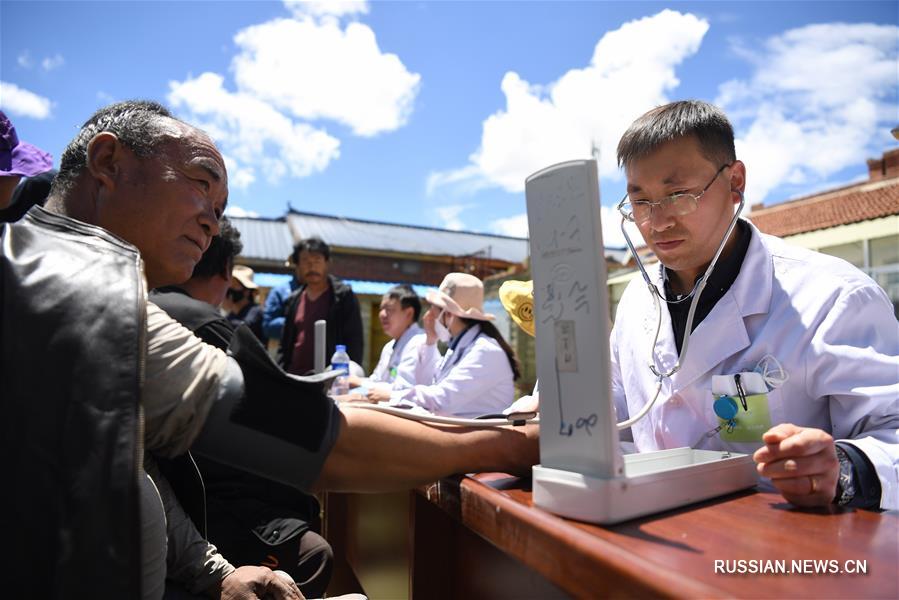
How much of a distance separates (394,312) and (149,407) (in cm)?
482

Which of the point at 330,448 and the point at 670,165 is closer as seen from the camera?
the point at 330,448

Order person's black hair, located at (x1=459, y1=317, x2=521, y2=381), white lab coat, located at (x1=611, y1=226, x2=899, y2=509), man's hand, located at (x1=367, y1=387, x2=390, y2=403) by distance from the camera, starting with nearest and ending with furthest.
Answer: white lab coat, located at (x1=611, y1=226, x2=899, y2=509) → man's hand, located at (x1=367, y1=387, x2=390, y2=403) → person's black hair, located at (x1=459, y1=317, x2=521, y2=381)

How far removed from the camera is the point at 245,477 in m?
2.13

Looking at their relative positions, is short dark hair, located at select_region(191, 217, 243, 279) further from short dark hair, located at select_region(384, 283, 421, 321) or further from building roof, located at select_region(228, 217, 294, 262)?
building roof, located at select_region(228, 217, 294, 262)

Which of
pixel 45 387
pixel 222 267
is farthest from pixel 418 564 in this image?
pixel 222 267

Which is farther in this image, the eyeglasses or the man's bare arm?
the eyeglasses

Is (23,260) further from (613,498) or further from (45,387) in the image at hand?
(613,498)

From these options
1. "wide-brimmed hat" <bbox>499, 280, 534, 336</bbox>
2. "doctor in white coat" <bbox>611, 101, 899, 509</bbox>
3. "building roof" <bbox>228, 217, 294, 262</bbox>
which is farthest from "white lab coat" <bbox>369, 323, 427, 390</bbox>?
"building roof" <bbox>228, 217, 294, 262</bbox>

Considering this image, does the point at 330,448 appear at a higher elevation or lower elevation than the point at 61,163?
lower

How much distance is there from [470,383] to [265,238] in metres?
19.1

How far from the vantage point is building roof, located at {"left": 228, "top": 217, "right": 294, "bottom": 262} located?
1947 cm

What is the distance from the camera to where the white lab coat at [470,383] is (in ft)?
13.0

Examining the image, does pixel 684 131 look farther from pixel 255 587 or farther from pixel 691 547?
pixel 255 587

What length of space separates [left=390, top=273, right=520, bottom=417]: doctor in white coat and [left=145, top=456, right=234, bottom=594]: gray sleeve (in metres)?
2.26
